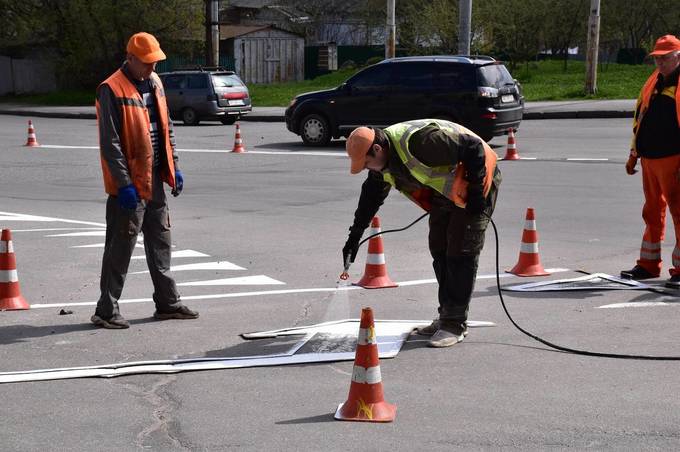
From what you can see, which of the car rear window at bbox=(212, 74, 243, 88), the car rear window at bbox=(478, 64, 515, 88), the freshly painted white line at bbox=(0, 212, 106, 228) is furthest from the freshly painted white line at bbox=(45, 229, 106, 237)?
the car rear window at bbox=(212, 74, 243, 88)

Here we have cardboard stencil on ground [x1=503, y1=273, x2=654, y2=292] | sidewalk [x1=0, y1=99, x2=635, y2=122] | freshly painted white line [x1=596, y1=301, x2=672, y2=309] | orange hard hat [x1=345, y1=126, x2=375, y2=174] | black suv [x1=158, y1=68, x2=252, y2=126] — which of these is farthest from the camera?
black suv [x1=158, y1=68, x2=252, y2=126]

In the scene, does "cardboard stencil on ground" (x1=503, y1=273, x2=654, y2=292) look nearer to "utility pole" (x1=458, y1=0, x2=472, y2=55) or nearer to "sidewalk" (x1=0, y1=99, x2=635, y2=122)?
"sidewalk" (x1=0, y1=99, x2=635, y2=122)

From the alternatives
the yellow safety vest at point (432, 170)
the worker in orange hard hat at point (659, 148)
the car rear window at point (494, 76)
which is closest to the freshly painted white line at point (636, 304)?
the worker in orange hard hat at point (659, 148)

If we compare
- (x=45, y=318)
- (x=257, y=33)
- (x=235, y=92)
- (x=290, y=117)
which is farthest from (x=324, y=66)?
(x=45, y=318)

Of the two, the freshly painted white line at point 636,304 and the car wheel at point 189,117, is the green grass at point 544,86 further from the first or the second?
the freshly painted white line at point 636,304

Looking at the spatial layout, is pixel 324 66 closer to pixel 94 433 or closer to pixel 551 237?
pixel 551 237

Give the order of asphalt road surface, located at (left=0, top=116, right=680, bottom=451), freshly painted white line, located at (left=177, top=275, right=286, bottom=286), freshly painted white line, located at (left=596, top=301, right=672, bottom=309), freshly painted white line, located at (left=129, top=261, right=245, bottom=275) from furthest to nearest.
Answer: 1. freshly painted white line, located at (left=129, top=261, right=245, bottom=275)
2. freshly painted white line, located at (left=177, top=275, right=286, bottom=286)
3. freshly painted white line, located at (left=596, top=301, right=672, bottom=309)
4. asphalt road surface, located at (left=0, top=116, right=680, bottom=451)

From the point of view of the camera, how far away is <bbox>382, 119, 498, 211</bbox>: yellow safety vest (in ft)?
21.2

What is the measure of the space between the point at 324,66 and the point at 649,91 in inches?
1921

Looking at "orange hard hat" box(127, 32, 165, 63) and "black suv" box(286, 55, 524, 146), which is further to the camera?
"black suv" box(286, 55, 524, 146)

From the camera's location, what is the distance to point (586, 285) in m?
8.73

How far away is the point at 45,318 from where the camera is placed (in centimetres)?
791

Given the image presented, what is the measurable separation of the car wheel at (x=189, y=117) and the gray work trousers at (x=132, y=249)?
78.0 ft

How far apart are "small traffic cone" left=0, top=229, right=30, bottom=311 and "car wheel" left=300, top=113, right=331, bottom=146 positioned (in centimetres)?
1486
